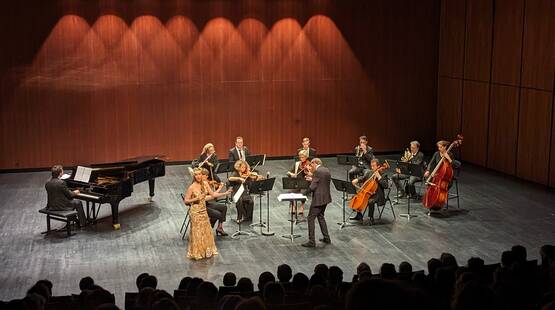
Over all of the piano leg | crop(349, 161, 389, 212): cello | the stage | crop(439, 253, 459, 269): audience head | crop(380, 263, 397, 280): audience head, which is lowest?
the stage

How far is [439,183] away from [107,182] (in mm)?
5894

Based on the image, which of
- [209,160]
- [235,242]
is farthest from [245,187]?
[235,242]

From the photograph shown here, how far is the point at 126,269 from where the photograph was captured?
10.8m

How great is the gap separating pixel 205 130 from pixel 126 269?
27.0ft

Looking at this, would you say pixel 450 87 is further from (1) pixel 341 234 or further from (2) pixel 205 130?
(1) pixel 341 234

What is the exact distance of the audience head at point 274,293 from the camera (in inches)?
252

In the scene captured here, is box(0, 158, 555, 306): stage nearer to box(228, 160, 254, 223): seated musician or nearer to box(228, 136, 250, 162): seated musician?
box(228, 160, 254, 223): seated musician

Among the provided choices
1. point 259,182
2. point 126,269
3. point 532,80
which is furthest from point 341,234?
point 532,80

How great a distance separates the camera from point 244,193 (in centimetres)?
1308

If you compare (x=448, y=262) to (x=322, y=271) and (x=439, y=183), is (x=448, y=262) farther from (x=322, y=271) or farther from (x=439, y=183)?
(x=439, y=183)

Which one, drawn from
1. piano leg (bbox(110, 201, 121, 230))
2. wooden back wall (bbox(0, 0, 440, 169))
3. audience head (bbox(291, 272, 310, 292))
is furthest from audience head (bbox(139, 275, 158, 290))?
wooden back wall (bbox(0, 0, 440, 169))

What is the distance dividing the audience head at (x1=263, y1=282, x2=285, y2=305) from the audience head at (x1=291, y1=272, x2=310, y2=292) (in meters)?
0.57

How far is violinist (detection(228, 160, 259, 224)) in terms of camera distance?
12.9m

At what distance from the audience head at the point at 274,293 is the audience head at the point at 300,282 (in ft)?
1.86
